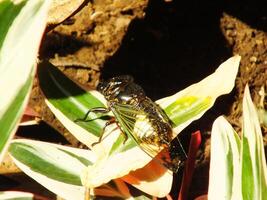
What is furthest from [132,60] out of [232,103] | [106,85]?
[106,85]

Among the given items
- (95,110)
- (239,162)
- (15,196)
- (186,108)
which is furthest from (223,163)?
(15,196)

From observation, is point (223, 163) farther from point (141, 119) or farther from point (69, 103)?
point (69, 103)

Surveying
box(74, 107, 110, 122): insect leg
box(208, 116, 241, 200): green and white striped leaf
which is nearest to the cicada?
box(74, 107, 110, 122): insect leg

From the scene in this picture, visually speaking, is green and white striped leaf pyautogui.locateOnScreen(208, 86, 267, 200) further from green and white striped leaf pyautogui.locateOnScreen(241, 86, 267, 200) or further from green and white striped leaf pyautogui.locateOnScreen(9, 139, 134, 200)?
green and white striped leaf pyautogui.locateOnScreen(9, 139, 134, 200)

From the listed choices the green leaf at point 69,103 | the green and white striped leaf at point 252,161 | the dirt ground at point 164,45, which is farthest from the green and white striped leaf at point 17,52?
the dirt ground at point 164,45

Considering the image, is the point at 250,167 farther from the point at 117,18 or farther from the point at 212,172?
the point at 117,18
